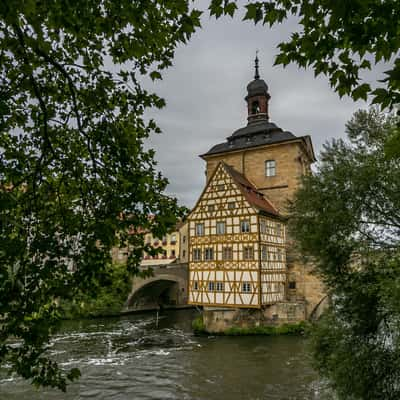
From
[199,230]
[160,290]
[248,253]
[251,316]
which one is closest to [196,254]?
[199,230]

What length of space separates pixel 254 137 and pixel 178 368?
16154 millimetres

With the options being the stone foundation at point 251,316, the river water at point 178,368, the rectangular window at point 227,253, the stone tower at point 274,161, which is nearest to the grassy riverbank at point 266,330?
the stone foundation at point 251,316

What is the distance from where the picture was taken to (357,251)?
7160 mm

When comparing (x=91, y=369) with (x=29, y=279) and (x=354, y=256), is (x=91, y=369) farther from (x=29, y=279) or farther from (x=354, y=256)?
(x=29, y=279)

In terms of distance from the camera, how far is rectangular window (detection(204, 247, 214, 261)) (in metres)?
19.6

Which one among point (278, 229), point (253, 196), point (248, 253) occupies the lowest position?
point (248, 253)

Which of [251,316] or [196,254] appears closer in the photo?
[251,316]

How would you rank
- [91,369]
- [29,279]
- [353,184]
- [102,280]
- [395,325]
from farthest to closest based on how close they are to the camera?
[91,369], [353,184], [395,325], [102,280], [29,279]

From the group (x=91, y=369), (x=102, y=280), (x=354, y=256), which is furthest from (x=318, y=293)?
(x=102, y=280)

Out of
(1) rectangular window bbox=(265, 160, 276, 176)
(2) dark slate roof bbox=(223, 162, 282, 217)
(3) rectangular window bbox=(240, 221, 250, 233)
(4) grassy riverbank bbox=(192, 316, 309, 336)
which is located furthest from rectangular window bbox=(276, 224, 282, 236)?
(4) grassy riverbank bbox=(192, 316, 309, 336)

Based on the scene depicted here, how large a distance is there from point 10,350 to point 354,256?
21.3 feet

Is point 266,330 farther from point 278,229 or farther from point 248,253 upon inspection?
point 278,229

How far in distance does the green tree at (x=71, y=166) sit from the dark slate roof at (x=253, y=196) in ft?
52.0

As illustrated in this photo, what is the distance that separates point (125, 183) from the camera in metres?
3.03
